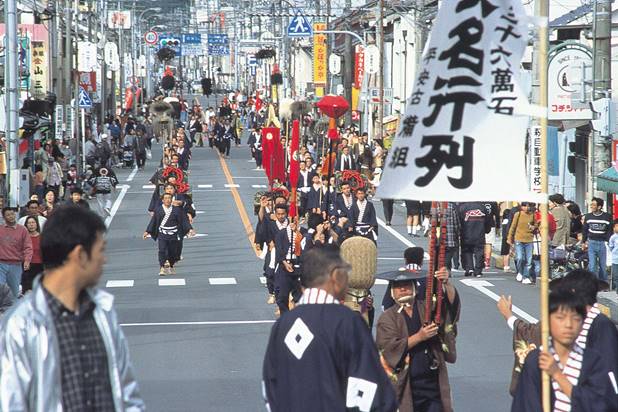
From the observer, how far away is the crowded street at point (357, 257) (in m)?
5.89

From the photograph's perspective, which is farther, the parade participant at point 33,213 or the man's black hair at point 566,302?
the parade participant at point 33,213

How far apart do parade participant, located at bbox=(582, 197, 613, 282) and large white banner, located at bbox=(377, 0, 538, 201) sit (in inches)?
584

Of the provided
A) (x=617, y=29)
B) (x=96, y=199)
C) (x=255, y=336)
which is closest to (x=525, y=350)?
(x=255, y=336)

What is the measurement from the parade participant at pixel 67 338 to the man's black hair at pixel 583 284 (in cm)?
278

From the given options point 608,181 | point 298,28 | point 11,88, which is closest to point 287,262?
point 608,181

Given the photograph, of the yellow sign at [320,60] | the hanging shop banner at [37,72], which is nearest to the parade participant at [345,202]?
the hanging shop banner at [37,72]

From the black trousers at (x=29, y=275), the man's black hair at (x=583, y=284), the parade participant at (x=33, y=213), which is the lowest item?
the black trousers at (x=29, y=275)

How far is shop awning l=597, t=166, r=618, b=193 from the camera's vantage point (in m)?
22.5

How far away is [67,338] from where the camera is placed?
225 inches

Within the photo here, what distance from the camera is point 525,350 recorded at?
8.30 meters

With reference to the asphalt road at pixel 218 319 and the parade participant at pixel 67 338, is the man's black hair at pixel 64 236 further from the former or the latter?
the asphalt road at pixel 218 319

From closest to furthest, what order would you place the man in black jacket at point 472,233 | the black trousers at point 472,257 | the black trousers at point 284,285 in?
the black trousers at point 284,285 < the man in black jacket at point 472,233 < the black trousers at point 472,257

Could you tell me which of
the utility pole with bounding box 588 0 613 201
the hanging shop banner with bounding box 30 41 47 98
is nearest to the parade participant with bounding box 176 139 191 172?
the hanging shop banner with bounding box 30 41 47 98

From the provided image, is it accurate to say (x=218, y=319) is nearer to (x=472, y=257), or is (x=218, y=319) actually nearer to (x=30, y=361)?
(x=472, y=257)
